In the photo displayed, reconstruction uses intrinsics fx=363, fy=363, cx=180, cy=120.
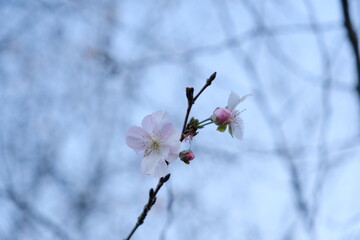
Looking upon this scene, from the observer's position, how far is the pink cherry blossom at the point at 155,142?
1.00 metres

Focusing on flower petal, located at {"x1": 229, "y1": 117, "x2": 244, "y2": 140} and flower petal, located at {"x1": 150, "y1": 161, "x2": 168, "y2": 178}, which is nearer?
flower petal, located at {"x1": 150, "y1": 161, "x2": 168, "y2": 178}

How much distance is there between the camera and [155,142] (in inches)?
41.7

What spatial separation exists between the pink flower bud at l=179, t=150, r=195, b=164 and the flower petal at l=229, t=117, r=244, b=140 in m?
0.21

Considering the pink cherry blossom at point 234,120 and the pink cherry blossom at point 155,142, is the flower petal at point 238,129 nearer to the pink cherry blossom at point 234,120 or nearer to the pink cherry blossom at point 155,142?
the pink cherry blossom at point 234,120

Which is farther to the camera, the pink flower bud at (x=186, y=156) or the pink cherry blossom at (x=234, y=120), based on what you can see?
the pink cherry blossom at (x=234, y=120)

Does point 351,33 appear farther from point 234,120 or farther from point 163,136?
point 163,136

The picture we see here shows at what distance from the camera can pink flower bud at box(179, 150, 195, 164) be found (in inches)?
38.1

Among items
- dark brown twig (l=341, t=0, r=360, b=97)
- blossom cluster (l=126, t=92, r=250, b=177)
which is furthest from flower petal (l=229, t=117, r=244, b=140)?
dark brown twig (l=341, t=0, r=360, b=97)

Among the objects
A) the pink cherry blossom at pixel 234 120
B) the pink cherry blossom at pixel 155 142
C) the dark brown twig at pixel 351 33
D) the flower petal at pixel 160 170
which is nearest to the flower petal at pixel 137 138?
the pink cherry blossom at pixel 155 142

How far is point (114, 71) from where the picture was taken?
2924 mm

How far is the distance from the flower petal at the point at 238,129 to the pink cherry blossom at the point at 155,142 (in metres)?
0.20

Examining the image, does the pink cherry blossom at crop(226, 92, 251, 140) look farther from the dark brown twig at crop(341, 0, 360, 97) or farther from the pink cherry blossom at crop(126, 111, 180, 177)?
the dark brown twig at crop(341, 0, 360, 97)

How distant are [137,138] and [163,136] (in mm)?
109

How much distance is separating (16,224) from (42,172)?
1.23 metres
